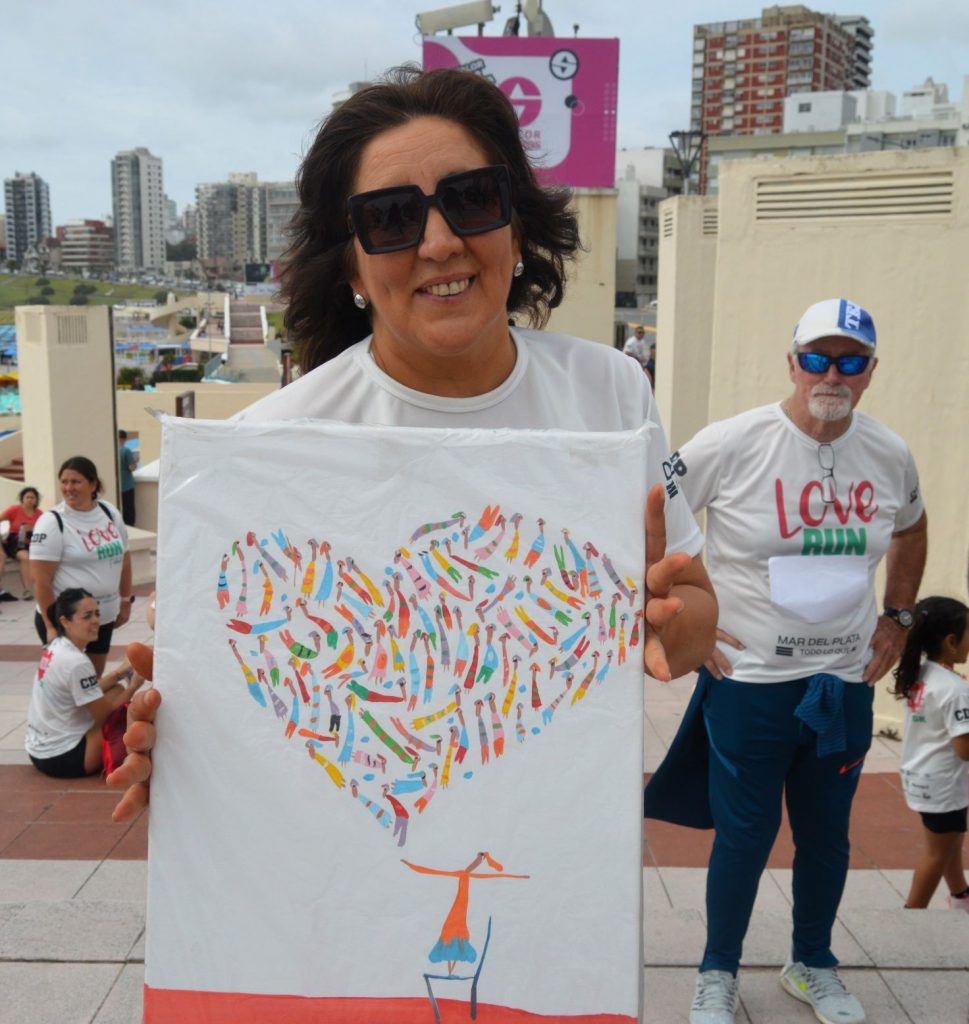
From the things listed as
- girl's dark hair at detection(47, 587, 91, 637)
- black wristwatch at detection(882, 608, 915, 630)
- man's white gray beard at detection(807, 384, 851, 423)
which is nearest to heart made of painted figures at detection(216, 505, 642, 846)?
man's white gray beard at detection(807, 384, 851, 423)

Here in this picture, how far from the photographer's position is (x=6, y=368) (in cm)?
4959

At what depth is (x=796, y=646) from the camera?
2863 millimetres

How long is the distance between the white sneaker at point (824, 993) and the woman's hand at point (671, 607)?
1627 millimetres

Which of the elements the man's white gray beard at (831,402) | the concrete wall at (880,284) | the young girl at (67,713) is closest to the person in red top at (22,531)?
the young girl at (67,713)

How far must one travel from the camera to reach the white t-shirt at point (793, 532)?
286cm

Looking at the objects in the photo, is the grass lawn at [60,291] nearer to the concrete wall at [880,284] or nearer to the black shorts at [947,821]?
the concrete wall at [880,284]

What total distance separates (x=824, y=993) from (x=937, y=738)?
→ 130 cm

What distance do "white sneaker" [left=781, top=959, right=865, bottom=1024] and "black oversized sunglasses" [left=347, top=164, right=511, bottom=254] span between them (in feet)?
7.50

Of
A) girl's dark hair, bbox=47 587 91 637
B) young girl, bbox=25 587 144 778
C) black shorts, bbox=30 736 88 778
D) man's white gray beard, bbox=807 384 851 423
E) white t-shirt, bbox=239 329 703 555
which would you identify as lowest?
black shorts, bbox=30 736 88 778

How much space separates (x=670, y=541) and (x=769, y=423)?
135 centimetres

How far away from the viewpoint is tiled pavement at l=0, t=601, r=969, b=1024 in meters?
2.99

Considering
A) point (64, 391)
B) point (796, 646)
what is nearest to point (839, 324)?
point (796, 646)

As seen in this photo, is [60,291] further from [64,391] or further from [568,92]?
[568,92]

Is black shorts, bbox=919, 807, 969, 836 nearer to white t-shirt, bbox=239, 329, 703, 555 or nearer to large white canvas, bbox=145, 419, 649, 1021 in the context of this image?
white t-shirt, bbox=239, 329, 703, 555
